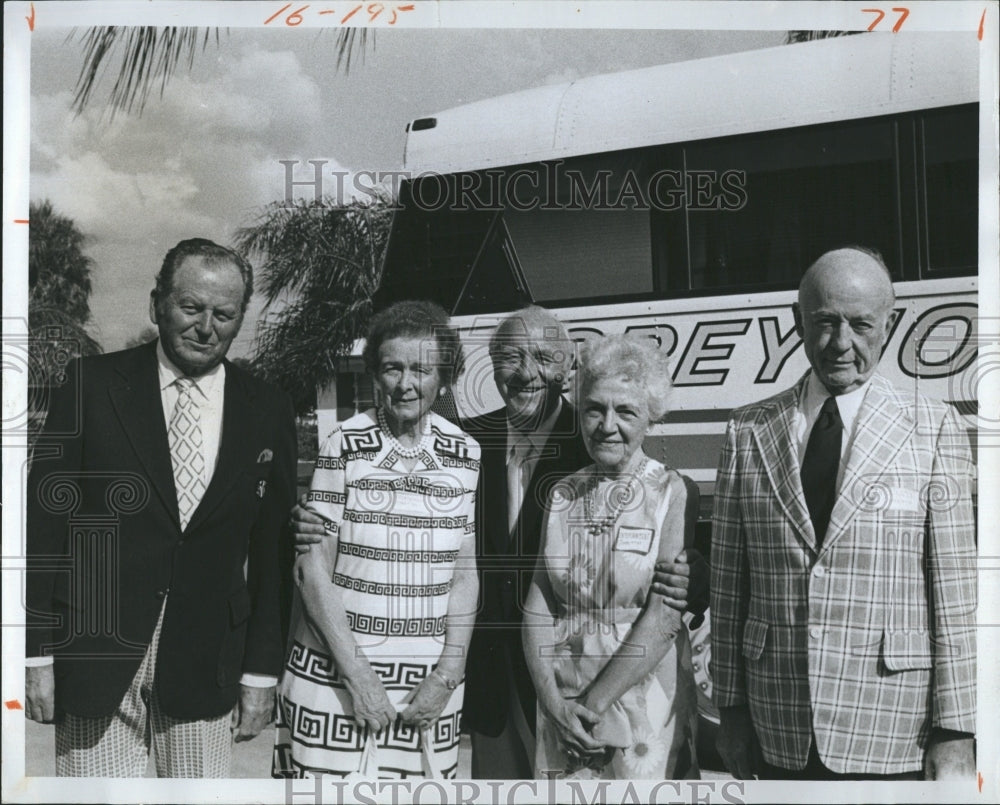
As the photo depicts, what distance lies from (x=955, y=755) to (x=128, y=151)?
333 centimetres

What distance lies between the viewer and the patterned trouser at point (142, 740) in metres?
3.44

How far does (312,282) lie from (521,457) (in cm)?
91

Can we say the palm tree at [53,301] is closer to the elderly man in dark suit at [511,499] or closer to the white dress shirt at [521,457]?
the elderly man in dark suit at [511,499]

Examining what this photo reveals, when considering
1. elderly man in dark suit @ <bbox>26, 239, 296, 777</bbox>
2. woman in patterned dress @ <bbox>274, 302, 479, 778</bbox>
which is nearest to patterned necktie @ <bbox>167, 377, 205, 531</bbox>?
elderly man in dark suit @ <bbox>26, 239, 296, 777</bbox>

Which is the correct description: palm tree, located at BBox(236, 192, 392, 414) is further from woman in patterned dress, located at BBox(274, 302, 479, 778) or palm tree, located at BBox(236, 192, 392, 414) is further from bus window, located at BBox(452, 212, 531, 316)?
bus window, located at BBox(452, 212, 531, 316)

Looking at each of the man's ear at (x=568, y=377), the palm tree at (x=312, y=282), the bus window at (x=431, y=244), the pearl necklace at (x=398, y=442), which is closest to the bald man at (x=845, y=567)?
the man's ear at (x=568, y=377)

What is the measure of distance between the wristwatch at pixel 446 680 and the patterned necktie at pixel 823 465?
126cm

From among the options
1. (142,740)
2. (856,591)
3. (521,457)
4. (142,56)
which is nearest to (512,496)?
(521,457)

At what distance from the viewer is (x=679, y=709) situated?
11.3ft

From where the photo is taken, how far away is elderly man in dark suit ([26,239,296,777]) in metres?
3.43

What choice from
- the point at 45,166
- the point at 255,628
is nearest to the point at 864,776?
the point at 255,628

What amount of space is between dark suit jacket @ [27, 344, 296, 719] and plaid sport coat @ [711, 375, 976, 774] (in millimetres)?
1483

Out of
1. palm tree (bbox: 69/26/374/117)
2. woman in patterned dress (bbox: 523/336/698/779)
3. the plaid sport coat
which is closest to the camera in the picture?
the plaid sport coat

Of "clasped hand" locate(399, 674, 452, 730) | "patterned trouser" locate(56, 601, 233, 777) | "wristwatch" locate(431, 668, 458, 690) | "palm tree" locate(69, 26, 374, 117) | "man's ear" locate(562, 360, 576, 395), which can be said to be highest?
"palm tree" locate(69, 26, 374, 117)
